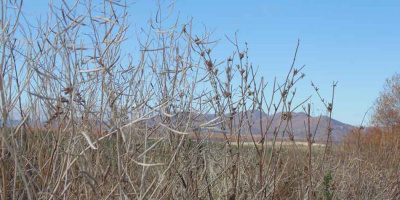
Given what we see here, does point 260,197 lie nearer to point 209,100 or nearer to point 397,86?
point 209,100

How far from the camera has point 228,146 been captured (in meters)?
3.33

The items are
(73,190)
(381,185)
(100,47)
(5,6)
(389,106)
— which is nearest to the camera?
(5,6)

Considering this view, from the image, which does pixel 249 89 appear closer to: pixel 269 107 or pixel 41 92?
pixel 269 107

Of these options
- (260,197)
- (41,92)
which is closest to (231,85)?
(260,197)

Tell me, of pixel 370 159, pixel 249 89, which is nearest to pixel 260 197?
pixel 249 89

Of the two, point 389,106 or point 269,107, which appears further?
point 389,106

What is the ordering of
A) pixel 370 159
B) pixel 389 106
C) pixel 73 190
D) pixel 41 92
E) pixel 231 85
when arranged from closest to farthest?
pixel 73 190 < pixel 41 92 < pixel 231 85 < pixel 370 159 < pixel 389 106

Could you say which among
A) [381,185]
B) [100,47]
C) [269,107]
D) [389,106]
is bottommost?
[381,185]

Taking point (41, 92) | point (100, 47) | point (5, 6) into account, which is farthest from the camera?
point (41, 92)

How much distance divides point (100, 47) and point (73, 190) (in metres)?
0.81

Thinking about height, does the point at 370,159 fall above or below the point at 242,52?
below

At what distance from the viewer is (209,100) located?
9.95 ft

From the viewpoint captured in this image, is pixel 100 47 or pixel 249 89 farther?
pixel 249 89

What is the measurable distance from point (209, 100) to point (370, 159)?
5.44 m
